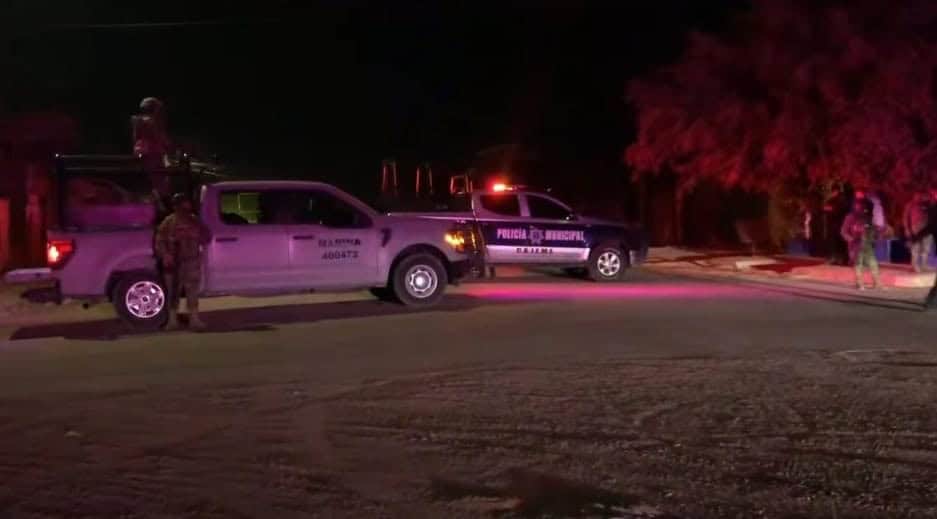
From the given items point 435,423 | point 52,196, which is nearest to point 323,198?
point 435,423

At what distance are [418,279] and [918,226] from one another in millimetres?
10695

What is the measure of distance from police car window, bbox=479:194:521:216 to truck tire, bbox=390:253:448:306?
4.33 m

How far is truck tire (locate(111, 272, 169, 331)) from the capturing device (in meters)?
14.2

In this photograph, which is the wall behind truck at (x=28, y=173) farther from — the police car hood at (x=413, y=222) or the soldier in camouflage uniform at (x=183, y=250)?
the police car hood at (x=413, y=222)

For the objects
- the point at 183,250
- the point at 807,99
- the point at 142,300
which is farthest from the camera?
the point at 807,99

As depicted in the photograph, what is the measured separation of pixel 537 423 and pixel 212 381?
136 inches

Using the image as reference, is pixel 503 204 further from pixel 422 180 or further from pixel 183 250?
pixel 422 180

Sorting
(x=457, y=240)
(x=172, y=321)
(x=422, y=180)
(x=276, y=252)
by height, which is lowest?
(x=172, y=321)

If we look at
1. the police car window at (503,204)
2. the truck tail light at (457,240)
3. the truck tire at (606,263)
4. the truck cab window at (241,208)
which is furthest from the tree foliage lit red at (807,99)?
the truck cab window at (241,208)

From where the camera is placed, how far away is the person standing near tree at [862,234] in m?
17.7

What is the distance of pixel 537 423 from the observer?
8039 mm

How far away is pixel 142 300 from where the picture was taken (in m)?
14.3

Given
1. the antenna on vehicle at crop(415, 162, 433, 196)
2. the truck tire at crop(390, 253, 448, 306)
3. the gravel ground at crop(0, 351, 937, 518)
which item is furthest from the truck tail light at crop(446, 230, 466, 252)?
the antenna on vehicle at crop(415, 162, 433, 196)

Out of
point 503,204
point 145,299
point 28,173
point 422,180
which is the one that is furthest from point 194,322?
point 422,180
